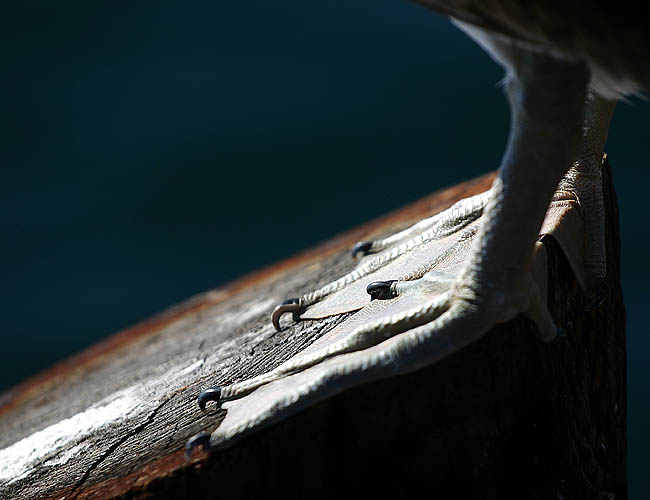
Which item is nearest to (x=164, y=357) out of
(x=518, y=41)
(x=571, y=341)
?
(x=571, y=341)

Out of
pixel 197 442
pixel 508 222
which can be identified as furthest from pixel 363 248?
pixel 197 442

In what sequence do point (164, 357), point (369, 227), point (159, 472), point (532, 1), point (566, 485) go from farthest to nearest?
1. point (369, 227)
2. point (164, 357)
3. point (566, 485)
4. point (159, 472)
5. point (532, 1)

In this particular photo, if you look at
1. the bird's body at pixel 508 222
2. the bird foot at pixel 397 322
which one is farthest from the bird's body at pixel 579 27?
the bird foot at pixel 397 322

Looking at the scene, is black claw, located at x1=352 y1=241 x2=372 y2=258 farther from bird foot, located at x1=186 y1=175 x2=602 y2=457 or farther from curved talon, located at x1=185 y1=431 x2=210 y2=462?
curved talon, located at x1=185 y1=431 x2=210 y2=462

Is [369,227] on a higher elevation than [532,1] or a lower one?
lower

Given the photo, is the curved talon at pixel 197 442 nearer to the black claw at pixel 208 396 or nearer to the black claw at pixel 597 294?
the black claw at pixel 208 396

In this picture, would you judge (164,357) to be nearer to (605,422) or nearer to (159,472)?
(159,472)
